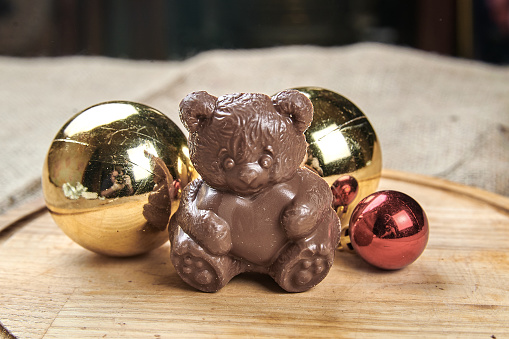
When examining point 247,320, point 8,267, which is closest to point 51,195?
point 8,267

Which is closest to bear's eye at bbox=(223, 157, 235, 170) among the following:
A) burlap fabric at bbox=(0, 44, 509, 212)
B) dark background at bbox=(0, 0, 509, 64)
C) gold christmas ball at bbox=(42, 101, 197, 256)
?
gold christmas ball at bbox=(42, 101, 197, 256)

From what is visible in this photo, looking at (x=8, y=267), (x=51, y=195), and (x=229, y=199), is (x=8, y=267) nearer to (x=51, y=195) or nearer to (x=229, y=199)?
(x=51, y=195)

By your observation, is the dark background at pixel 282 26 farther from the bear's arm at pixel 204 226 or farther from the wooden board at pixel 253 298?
the bear's arm at pixel 204 226

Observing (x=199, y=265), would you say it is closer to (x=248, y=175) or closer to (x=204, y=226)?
(x=204, y=226)

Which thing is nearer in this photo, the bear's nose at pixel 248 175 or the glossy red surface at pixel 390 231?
the bear's nose at pixel 248 175

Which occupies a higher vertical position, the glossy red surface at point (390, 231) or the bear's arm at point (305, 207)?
the bear's arm at point (305, 207)

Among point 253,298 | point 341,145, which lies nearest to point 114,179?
point 253,298

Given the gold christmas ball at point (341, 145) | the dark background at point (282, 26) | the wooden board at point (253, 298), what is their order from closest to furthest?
the wooden board at point (253, 298) < the gold christmas ball at point (341, 145) < the dark background at point (282, 26)

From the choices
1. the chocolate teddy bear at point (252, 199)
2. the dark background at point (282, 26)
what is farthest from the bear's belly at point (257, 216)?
the dark background at point (282, 26)
